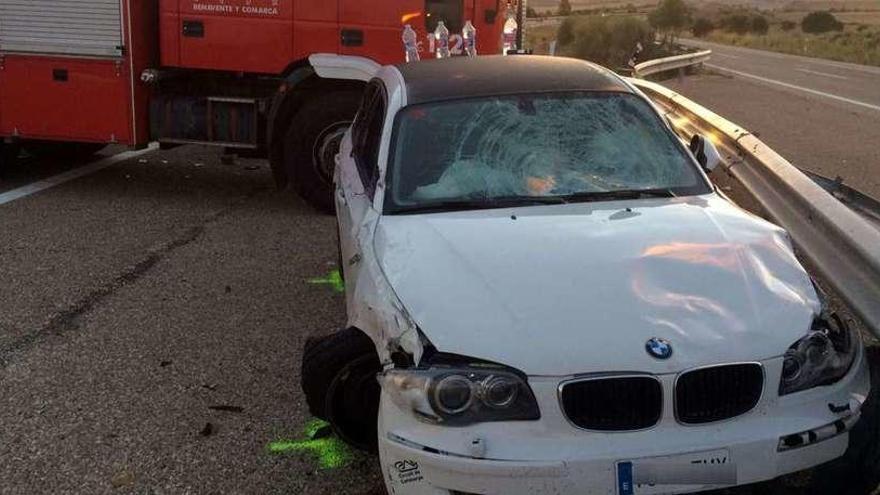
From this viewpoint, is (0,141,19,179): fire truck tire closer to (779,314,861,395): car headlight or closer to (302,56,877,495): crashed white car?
(302,56,877,495): crashed white car

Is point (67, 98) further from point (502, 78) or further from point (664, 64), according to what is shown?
point (664, 64)

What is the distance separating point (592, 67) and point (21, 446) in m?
3.56

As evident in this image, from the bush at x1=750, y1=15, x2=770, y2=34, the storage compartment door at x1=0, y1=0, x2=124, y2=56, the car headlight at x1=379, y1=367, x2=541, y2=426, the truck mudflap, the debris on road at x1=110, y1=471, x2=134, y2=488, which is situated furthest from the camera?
the bush at x1=750, y1=15, x2=770, y2=34

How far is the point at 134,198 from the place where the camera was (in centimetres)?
948

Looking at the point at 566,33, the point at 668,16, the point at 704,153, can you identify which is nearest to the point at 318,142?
the point at 704,153

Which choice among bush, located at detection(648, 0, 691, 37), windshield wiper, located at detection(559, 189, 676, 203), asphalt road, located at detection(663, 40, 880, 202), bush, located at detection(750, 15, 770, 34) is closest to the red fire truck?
windshield wiper, located at detection(559, 189, 676, 203)

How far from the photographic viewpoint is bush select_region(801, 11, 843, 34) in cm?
7175

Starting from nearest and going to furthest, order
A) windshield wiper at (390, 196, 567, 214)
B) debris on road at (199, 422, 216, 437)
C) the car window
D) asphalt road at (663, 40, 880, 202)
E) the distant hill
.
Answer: windshield wiper at (390, 196, 567, 214)
debris on road at (199, 422, 216, 437)
the car window
asphalt road at (663, 40, 880, 202)
the distant hill

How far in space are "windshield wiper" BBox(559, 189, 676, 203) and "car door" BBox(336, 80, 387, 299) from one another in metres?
0.95

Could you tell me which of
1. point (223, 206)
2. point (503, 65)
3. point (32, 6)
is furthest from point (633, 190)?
point (32, 6)

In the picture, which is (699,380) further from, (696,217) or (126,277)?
(126,277)

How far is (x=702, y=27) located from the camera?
74.0 metres

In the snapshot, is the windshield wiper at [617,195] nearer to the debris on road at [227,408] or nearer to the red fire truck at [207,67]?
the debris on road at [227,408]

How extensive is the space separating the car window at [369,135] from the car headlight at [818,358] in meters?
2.09
